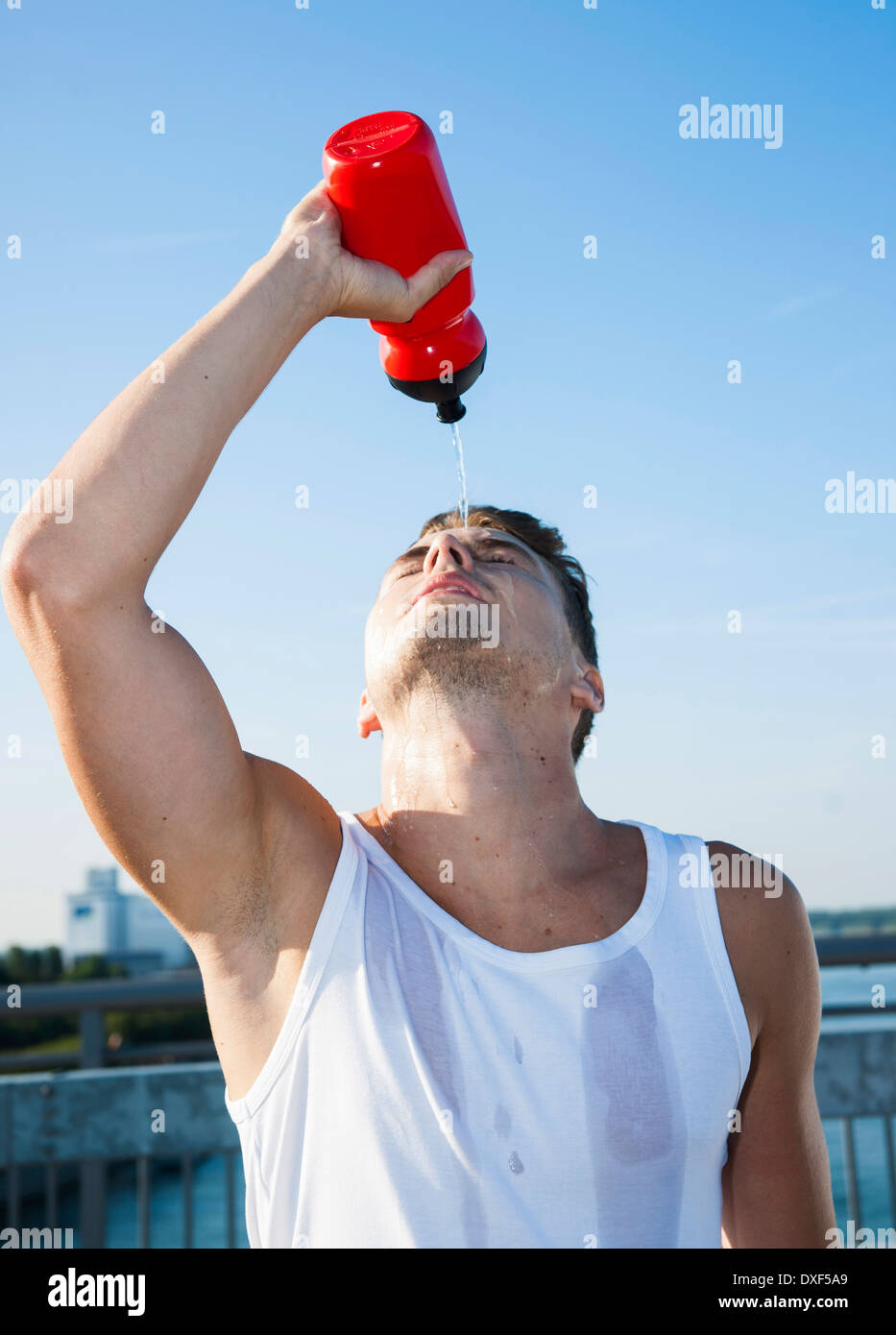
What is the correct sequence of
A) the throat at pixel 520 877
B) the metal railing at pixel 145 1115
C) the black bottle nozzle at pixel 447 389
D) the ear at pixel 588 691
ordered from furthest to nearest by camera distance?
the metal railing at pixel 145 1115, the ear at pixel 588 691, the black bottle nozzle at pixel 447 389, the throat at pixel 520 877

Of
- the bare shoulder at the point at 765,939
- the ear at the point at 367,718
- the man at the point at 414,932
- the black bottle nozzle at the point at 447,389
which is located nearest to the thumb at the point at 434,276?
the man at the point at 414,932

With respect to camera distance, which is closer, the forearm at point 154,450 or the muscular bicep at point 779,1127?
the forearm at point 154,450

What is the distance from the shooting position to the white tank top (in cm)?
124

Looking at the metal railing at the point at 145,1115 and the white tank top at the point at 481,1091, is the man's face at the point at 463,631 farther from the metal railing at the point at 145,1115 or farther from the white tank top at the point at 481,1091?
the metal railing at the point at 145,1115

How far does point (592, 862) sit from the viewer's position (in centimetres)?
167

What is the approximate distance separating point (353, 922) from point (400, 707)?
458mm

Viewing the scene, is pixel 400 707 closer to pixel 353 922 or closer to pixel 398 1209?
pixel 353 922

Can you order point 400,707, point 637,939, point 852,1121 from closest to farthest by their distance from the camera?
1. point 637,939
2. point 400,707
3. point 852,1121

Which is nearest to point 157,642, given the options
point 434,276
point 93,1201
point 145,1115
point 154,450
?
point 154,450

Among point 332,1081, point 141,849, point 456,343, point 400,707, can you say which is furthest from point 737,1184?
point 456,343

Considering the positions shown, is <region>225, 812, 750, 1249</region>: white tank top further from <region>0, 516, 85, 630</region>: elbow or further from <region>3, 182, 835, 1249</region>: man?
<region>0, 516, 85, 630</region>: elbow

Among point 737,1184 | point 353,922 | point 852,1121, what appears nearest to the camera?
point 353,922

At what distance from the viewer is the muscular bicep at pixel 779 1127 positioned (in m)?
1.57

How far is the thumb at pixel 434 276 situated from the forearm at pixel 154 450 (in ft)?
0.93
